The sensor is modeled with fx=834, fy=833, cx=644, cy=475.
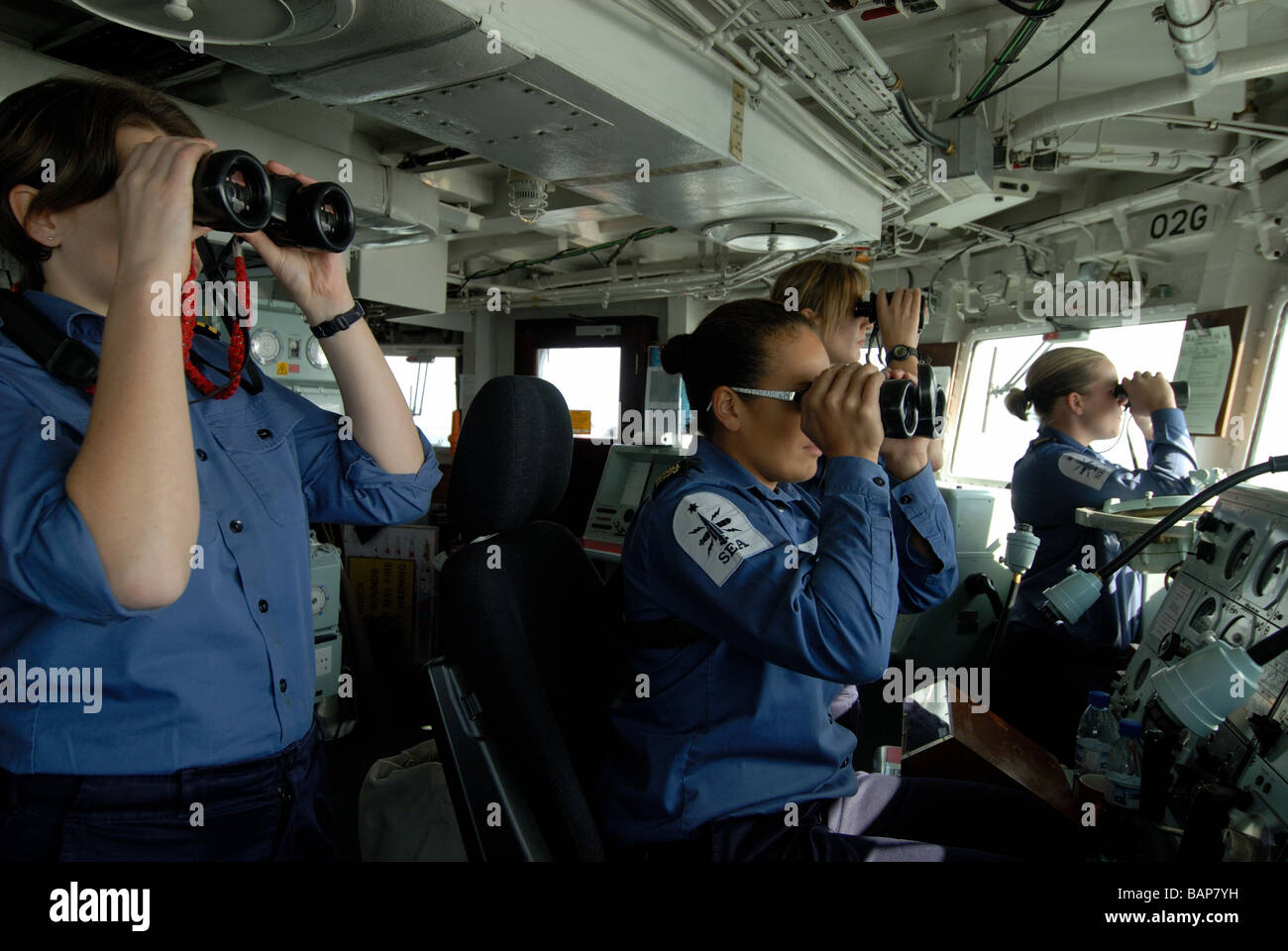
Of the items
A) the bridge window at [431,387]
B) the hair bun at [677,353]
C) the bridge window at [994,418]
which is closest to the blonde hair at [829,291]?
the hair bun at [677,353]

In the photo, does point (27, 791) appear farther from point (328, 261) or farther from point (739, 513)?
point (739, 513)

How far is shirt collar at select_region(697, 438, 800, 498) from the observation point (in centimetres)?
142

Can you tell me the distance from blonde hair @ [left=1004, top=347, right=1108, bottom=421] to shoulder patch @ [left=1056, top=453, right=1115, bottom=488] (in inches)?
10.6

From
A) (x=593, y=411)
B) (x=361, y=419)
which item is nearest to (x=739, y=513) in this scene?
(x=361, y=419)

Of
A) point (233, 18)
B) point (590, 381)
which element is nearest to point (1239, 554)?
point (233, 18)

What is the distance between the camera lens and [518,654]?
4.34 ft

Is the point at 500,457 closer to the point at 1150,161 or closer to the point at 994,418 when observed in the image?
the point at 1150,161

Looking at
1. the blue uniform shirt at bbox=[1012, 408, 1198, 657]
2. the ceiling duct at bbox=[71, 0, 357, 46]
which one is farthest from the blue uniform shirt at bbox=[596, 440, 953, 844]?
the blue uniform shirt at bbox=[1012, 408, 1198, 657]

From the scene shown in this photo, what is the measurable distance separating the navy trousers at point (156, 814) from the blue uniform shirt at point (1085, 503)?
91.2 inches

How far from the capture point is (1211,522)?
1.61 metres

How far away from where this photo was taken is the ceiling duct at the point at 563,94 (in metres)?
1.57

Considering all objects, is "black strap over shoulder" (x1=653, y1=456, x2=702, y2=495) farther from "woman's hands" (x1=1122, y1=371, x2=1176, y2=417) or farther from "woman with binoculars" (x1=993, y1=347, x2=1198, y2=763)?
"woman's hands" (x1=1122, y1=371, x2=1176, y2=417)

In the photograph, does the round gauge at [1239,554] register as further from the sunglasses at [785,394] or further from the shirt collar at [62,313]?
the shirt collar at [62,313]

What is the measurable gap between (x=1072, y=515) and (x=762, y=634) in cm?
198
